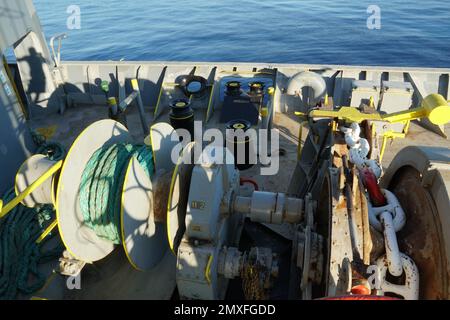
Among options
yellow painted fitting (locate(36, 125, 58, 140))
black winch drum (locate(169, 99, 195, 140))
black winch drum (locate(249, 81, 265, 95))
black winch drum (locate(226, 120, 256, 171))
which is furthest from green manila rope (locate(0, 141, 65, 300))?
black winch drum (locate(249, 81, 265, 95))

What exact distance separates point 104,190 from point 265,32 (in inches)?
912

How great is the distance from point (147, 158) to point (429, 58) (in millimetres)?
19677

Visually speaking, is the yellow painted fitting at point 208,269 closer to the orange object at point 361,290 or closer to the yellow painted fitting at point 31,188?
the orange object at point 361,290

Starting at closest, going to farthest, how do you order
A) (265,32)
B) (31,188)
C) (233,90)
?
(31,188) → (233,90) → (265,32)

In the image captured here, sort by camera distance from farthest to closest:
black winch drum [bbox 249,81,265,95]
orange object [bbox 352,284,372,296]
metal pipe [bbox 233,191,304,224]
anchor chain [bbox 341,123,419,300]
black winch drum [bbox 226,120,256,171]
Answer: black winch drum [bbox 249,81,265,95] < black winch drum [bbox 226,120,256,171] < metal pipe [bbox 233,191,304,224] < anchor chain [bbox 341,123,419,300] < orange object [bbox 352,284,372,296]

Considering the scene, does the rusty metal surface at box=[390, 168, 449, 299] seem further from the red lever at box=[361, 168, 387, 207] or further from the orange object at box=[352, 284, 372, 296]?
the orange object at box=[352, 284, 372, 296]

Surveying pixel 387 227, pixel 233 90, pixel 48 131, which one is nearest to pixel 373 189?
pixel 387 227

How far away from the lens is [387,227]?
3.24m

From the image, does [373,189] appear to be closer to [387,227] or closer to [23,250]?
[387,227]

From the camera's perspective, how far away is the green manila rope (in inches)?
192

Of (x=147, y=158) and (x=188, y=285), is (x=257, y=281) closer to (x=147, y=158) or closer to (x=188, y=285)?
(x=188, y=285)

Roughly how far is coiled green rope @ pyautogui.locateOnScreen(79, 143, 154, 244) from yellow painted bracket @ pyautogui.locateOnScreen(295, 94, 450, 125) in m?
2.54

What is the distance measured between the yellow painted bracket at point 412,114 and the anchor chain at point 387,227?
1.66 ft

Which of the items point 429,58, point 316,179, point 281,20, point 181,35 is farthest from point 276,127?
point 281,20
